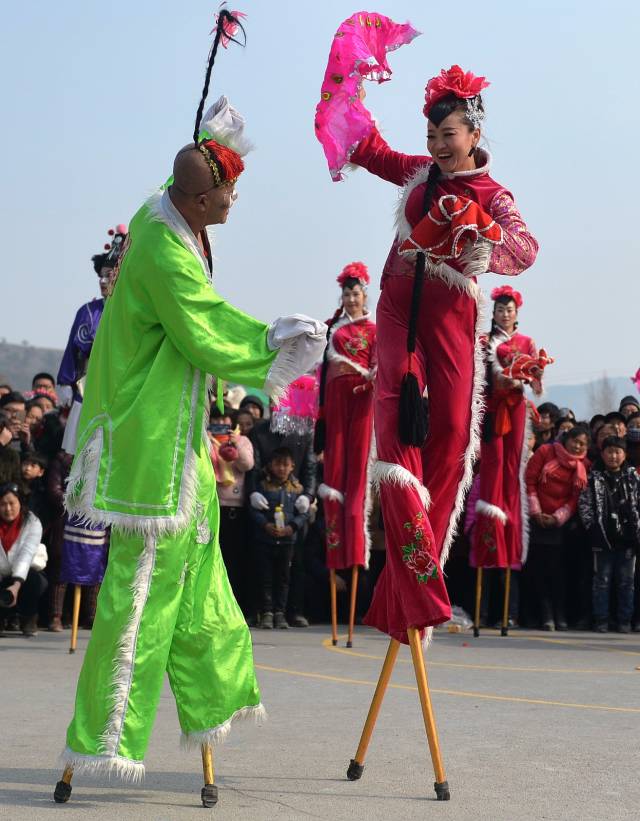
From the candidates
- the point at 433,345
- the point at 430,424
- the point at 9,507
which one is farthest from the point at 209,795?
the point at 9,507

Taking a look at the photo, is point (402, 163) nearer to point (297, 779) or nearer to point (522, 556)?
point (297, 779)

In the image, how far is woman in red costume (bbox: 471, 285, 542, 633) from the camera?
9586 millimetres

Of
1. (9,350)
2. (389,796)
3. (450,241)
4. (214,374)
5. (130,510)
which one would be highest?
(9,350)

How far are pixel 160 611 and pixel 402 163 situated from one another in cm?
209

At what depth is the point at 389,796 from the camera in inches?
171

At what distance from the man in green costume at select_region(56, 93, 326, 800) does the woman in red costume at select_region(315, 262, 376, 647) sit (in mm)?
4649

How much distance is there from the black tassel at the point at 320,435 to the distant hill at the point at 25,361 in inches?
1225

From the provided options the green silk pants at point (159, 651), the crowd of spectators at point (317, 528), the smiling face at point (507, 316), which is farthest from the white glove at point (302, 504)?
the green silk pants at point (159, 651)

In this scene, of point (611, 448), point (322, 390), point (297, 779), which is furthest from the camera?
point (611, 448)

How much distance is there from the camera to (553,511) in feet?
37.1

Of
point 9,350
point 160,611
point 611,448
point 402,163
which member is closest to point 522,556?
point 611,448

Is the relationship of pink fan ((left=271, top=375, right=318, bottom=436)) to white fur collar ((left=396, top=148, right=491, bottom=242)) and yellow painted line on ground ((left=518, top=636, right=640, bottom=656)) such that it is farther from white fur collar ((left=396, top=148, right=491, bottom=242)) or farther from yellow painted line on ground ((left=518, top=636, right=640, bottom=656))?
white fur collar ((left=396, top=148, right=491, bottom=242))

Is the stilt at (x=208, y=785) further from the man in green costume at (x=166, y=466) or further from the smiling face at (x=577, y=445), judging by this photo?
the smiling face at (x=577, y=445)

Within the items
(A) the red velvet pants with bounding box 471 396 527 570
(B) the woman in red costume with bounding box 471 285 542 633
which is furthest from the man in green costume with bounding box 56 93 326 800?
(A) the red velvet pants with bounding box 471 396 527 570
